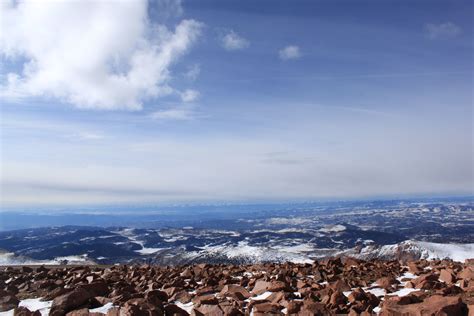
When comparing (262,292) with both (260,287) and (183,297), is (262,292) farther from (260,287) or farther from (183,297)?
(183,297)

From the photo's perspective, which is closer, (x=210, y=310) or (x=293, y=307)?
(x=293, y=307)

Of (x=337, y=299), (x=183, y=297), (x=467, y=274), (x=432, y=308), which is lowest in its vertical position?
(x=183, y=297)

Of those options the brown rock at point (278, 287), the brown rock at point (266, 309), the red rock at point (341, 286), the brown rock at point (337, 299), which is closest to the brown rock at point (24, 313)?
the brown rock at point (266, 309)

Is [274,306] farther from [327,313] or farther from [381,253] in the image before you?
[381,253]

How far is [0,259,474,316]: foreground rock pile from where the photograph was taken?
13.2 meters

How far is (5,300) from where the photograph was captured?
57.7 feet

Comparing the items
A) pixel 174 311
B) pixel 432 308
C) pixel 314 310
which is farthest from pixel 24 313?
pixel 432 308

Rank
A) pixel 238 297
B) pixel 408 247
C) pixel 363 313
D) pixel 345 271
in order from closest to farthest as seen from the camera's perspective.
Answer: pixel 363 313, pixel 238 297, pixel 345 271, pixel 408 247

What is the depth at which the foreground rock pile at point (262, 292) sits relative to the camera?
1320cm

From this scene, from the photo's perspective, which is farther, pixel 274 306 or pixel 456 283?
pixel 456 283

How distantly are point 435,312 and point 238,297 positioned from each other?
288 inches

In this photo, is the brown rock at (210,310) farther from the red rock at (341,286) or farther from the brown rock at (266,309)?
the red rock at (341,286)

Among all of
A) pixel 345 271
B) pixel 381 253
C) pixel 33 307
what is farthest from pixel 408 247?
pixel 33 307

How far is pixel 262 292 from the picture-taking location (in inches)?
662
